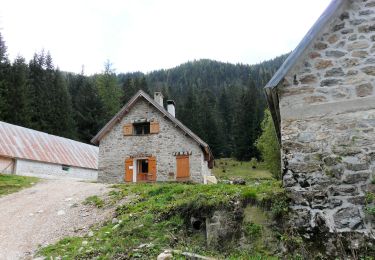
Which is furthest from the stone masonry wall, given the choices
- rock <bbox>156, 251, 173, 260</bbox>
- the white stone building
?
the white stone building

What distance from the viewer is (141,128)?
23.1 metres

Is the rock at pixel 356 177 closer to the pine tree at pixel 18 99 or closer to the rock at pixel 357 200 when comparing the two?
the rock at pixel 357 200

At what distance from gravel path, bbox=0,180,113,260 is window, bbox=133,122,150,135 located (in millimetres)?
7373

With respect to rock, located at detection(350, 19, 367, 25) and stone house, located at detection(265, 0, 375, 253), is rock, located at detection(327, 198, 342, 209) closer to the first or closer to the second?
stone house, located at detection(265, 0, 375, 253)

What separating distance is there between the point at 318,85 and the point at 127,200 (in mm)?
7589

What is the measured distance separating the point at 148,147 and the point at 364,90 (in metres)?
16.8

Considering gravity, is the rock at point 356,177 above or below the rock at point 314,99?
below

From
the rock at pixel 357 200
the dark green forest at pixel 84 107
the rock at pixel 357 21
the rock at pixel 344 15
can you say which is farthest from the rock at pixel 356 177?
the dark green forest at pixel 84 107

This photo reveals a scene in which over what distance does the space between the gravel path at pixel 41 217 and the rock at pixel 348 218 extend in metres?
6.38

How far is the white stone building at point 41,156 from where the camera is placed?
975 inches

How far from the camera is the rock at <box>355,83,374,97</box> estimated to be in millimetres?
6695

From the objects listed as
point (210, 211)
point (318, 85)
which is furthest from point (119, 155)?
point (318, 85)

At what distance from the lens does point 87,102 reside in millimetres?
51031

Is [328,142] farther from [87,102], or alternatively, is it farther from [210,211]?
[87,102]
